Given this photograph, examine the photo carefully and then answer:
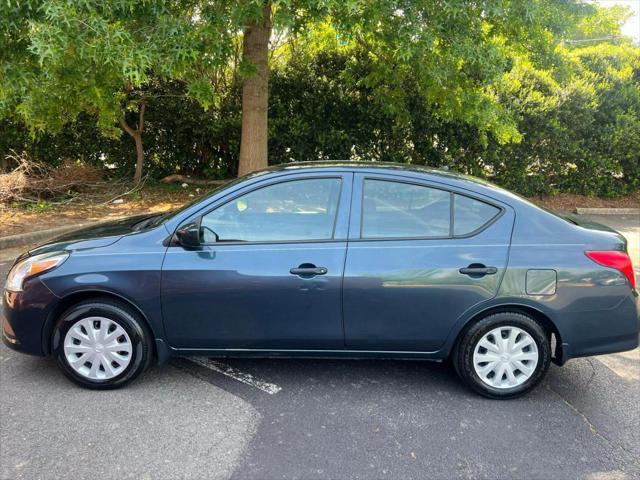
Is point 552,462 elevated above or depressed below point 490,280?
below

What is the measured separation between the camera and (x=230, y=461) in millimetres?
2936

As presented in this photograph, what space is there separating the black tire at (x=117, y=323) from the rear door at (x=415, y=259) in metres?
1.37

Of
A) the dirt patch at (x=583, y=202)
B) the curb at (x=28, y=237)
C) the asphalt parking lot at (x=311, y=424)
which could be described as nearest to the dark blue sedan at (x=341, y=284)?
the asphalt parking lot at (x=311, y=424)

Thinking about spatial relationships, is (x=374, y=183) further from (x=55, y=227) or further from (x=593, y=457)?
(x=55, y=227)

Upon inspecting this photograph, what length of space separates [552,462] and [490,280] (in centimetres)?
110

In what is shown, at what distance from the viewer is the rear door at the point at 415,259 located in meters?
3.47

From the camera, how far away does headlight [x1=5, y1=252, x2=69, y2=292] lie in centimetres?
359

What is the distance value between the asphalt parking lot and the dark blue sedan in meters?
0.27

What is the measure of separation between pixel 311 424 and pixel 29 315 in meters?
1.99

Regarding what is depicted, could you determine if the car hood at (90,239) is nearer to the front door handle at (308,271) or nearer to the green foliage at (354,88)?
the front door handle at (308,271)

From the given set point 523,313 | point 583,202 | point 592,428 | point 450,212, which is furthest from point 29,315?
point 583,202

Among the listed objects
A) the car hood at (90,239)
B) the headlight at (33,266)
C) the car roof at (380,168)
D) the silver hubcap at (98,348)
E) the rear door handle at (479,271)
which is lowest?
the silver hubcap at (98,348)

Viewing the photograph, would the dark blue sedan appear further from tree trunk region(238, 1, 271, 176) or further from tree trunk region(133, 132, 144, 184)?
tree trunk region(133, 132, 144, 184)

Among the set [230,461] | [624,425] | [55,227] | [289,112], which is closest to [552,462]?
[624,425]
